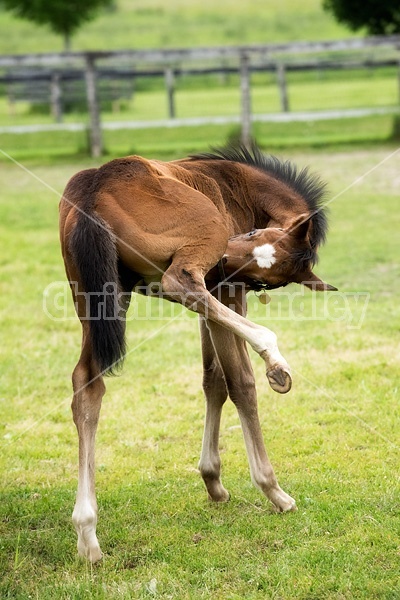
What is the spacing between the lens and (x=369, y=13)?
1917cm

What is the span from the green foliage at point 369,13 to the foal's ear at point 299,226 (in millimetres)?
16299

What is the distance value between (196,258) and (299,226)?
616 millimetres

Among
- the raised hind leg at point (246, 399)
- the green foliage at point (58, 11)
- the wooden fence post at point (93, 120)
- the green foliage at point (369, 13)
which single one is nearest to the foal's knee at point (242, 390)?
the raised hind leg at point (246, 399)

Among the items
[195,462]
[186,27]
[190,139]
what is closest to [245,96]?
[190,139]

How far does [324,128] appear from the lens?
19.1 metres

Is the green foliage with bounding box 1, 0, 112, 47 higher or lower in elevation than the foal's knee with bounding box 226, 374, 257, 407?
lower

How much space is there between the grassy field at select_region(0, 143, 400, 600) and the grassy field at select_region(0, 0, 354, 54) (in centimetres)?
2996

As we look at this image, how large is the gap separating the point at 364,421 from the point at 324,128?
14.4 metres

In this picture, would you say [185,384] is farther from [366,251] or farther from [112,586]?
[366,251]

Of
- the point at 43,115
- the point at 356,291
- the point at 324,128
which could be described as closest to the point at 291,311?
the point at 356,291

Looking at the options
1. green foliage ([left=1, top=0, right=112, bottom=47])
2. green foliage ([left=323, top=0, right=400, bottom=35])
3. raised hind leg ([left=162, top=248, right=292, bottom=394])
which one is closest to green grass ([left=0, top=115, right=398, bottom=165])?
green foliage ([left=323, top=0, right=400, bottom=35])

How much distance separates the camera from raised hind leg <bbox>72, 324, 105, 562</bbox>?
3859mm

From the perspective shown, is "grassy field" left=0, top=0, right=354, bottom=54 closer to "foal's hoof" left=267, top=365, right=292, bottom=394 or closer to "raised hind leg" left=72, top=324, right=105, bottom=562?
"raised hind leg" left=72, top=324, right=105, bottom=562

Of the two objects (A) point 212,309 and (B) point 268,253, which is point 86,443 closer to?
(A) point 212,309
